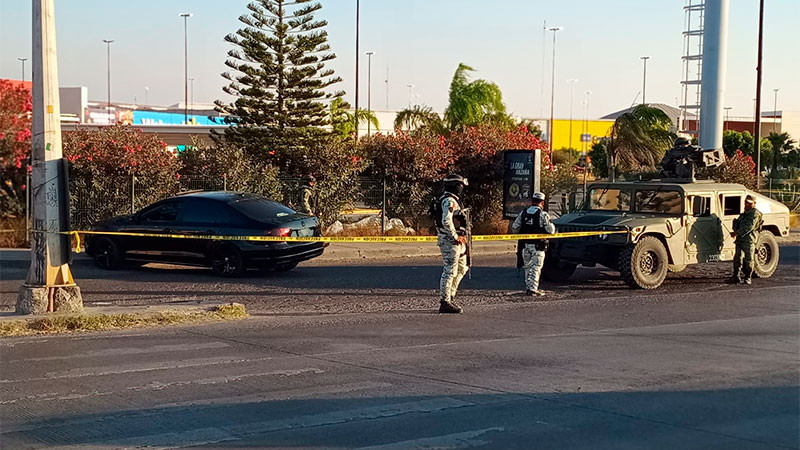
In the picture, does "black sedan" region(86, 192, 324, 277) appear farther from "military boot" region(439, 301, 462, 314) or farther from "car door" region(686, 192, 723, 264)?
"car door" region(686, 192, 723, 264)

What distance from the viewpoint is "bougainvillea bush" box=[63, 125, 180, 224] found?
2145cm

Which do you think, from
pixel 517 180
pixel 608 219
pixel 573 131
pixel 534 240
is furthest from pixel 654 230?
pixel 573 131

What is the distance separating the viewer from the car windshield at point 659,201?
52.5ft

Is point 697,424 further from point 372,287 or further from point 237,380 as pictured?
point 372,287

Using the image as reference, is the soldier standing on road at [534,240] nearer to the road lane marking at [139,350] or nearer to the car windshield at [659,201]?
the car windshield at [659,201]

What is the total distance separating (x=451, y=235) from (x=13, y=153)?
14.6 meters

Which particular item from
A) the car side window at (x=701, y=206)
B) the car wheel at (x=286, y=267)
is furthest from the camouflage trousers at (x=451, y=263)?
the car side window at (x=701, y=206)

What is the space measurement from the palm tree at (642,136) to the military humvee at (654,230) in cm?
1702

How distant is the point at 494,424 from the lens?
271 inches

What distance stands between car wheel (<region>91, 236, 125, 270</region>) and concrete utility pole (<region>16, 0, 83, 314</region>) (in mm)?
5350

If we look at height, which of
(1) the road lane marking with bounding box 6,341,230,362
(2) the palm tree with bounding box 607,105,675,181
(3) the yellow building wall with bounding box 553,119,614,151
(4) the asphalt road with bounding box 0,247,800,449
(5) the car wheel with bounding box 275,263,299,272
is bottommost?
(1) the road lane marking with bounding box 6,341,230,362

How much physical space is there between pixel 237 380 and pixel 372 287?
7379mm


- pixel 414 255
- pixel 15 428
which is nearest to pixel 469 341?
pixel 15 428

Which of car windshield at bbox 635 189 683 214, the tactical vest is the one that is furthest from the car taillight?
car windshield at bbox 635 189 683 214
